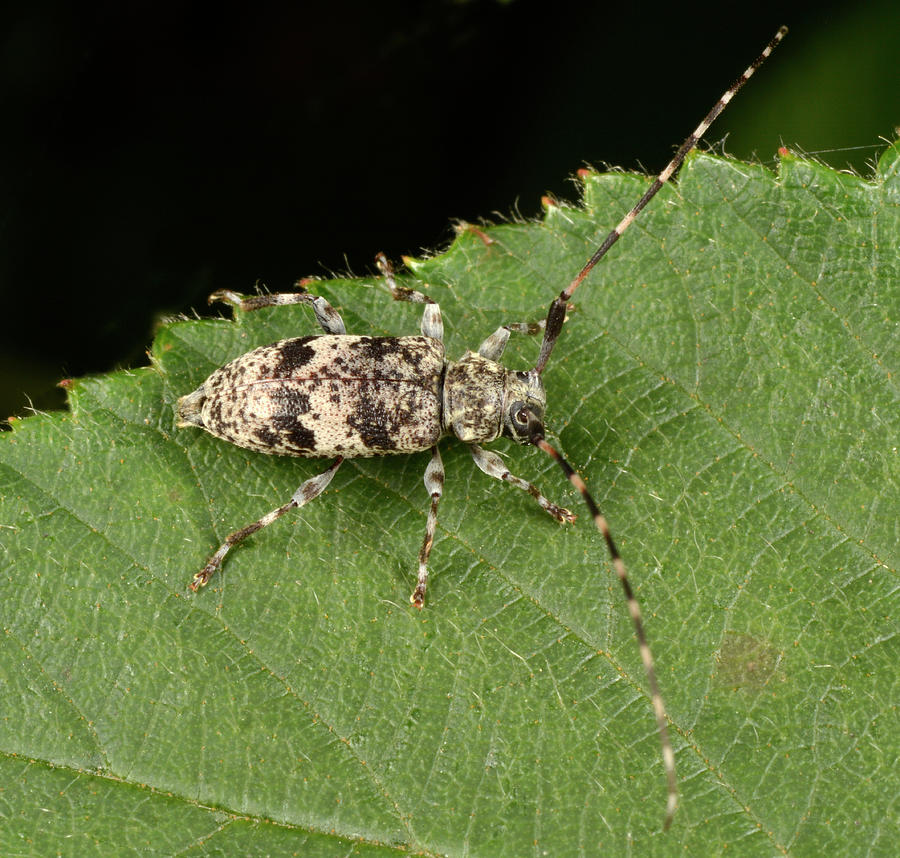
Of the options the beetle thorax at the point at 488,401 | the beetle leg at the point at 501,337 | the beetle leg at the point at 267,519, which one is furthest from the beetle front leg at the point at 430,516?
the beetle leg at the point at 501,337

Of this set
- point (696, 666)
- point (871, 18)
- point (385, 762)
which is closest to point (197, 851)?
point (385, 762)

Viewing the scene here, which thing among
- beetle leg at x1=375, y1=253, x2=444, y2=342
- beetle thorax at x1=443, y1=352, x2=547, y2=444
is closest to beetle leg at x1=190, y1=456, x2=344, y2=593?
beetle thorax at x1=443, y1=352, x2=547, y2=444

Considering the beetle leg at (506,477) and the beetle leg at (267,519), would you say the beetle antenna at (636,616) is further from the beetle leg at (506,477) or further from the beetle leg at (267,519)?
the beetle leg at (267,519)

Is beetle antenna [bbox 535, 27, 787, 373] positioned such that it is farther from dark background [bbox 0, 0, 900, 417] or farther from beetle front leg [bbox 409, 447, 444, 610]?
beetle front leg [bbox 409, 447, 444, 610]

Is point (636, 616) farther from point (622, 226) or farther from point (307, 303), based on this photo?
point (307, 303)

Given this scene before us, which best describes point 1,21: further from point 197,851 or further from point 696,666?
point 696,666

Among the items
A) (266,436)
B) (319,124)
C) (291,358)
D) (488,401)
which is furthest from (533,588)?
(319,124)
